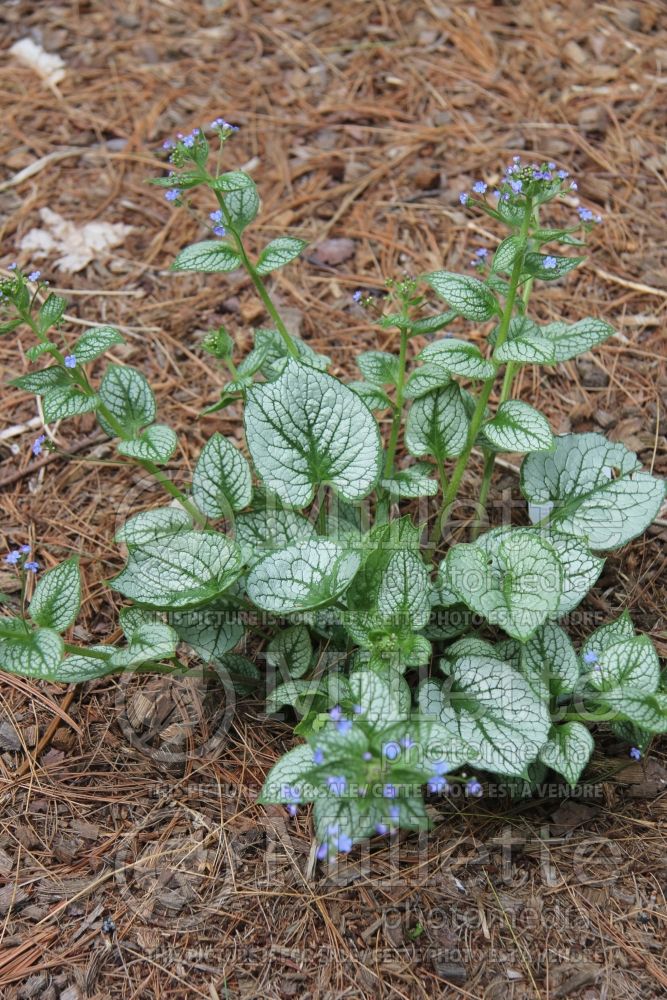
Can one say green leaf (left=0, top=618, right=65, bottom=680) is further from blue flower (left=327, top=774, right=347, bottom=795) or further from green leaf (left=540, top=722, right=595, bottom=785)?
green leaf (left=540, top=722, right=595, bottom=785)

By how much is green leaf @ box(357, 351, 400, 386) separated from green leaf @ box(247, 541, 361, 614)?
2.30 feet

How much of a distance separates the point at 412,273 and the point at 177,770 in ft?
7.56

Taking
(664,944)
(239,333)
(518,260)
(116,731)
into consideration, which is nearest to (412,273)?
(239,333)

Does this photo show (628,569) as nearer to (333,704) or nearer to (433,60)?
(333,704)

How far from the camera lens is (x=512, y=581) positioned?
7.68 ft

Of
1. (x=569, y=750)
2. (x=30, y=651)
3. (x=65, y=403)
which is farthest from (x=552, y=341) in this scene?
(x=30, y=651)

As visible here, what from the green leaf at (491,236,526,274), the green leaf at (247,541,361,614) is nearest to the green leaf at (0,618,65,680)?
the green leaf at (247,541,361,614)

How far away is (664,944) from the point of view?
2.14m

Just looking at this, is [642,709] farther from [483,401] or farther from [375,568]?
[483,401]

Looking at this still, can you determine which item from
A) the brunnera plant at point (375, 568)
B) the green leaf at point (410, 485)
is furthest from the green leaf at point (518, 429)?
the green leaf at point (410, 485)

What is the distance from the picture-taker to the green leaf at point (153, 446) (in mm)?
2561

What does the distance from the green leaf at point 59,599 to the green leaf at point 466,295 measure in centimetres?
129

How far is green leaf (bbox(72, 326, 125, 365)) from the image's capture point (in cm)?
250

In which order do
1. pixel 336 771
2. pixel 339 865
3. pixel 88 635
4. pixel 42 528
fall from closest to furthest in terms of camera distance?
pixel 336 771 < pixel 339 865 < pixel 88 635 < pixel 42 528
